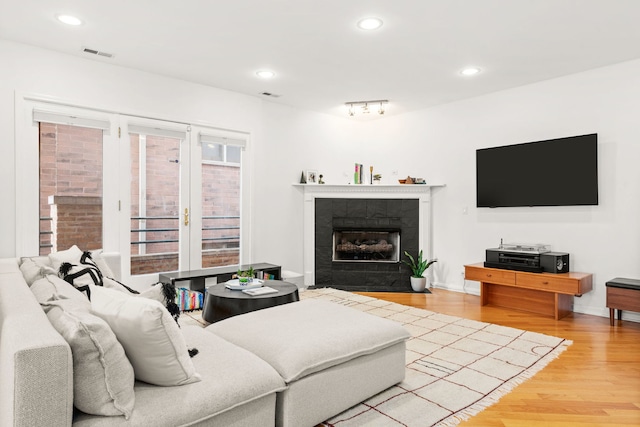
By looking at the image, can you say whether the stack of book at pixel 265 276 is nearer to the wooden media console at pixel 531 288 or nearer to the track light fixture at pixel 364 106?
the wooden media console at pixel 531 288

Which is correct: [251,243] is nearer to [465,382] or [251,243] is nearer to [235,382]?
[465,382]

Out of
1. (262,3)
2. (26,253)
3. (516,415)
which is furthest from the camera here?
(26,253)

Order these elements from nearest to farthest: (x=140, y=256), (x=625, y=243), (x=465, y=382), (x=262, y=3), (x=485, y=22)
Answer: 1. (x=465, y=382)
2. (x=262, y=3)
3. (x=485, y=22)
4. (x=625, y=243)
5. (x=140, y=256)

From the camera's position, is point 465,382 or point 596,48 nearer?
point 465,382

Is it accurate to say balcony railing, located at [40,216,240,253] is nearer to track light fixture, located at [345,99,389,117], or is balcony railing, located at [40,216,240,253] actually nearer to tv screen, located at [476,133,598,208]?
track light fixture, located at [345,99,389,117]

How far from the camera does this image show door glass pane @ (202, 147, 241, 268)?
5.12 meters

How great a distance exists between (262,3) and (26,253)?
3203 millimetres

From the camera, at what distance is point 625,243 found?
4.10m

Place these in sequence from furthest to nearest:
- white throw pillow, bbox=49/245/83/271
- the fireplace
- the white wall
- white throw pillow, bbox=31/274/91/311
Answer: the fireplace → the white wall → white throw pillow, bbox=49/245/83/271 → white throw pillow, bbox=31/274/91/311

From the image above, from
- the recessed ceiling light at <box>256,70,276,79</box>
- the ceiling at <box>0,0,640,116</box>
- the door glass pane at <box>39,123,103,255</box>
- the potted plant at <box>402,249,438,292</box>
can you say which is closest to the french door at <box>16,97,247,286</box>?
the door glass pane at <box>39,123,103,255</box>

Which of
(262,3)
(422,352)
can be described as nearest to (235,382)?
(422,352)

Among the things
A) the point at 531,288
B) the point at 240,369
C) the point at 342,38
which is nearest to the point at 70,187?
the point at 342,38

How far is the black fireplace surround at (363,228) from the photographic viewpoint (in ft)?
19.2

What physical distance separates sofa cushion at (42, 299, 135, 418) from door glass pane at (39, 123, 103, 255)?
10.4 feet
